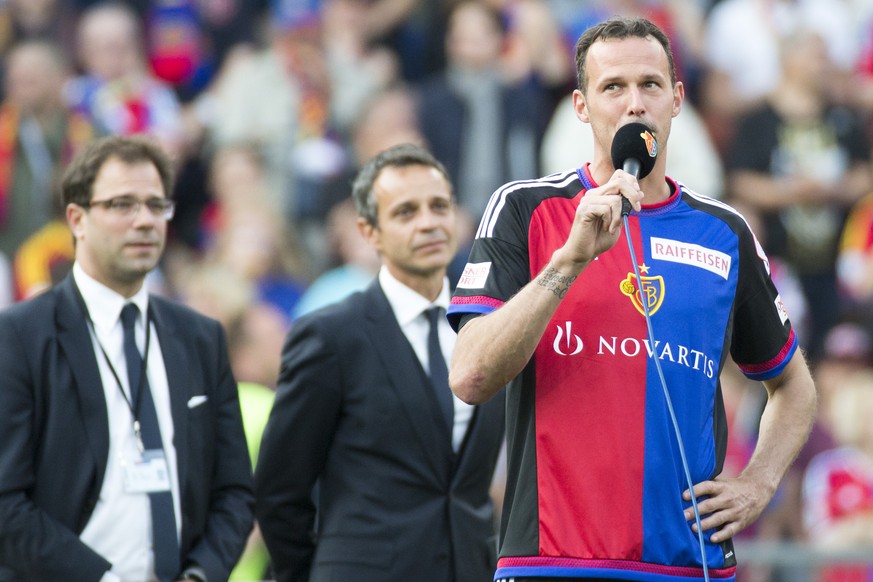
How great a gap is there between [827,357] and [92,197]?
22.0 ft

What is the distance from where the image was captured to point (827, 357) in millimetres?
10680

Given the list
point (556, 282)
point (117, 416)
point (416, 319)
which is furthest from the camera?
point (416, 319)

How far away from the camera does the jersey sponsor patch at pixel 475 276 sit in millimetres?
3924

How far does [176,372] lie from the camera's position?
17.6 ft

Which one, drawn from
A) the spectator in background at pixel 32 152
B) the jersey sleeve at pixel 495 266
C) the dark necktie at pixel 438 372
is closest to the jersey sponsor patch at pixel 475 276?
the jersey sleeve at pixel 495 266

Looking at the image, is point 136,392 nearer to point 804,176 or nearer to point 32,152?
point 32,152

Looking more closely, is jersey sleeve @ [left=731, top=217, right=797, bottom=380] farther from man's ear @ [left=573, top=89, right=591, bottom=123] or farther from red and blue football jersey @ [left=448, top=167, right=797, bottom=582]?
man's ear @ [left=573, top=89, right=591, bottom=123]

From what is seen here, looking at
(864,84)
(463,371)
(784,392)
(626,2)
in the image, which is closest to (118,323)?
(463,371)

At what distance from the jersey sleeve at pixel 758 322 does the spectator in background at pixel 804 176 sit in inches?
284

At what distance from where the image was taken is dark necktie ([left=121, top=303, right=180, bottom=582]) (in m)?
5.06

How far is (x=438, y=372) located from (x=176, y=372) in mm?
978

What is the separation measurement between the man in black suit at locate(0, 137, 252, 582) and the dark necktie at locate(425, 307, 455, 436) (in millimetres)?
761

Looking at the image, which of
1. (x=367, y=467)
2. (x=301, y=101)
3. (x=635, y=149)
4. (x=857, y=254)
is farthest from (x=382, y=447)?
(x=857, y=254)

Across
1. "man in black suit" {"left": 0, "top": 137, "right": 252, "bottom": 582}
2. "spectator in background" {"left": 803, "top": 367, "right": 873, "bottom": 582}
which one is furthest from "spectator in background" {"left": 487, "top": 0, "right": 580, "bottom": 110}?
"man in black suit" {"left": 0, "top": 137, "right": 252, "bottom": 582}
